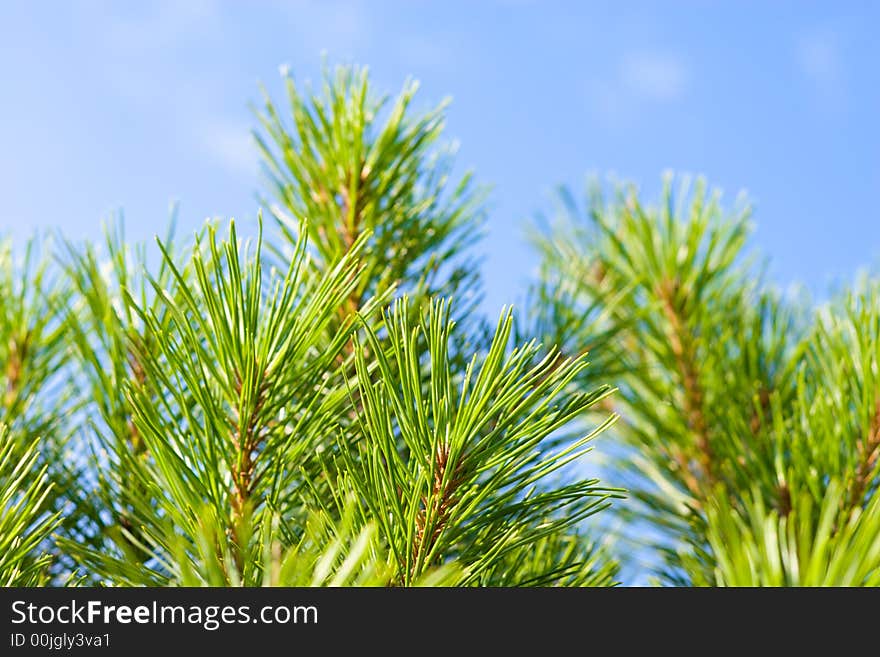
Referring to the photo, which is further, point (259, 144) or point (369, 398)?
point (259, 144)

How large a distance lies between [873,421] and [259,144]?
541mm

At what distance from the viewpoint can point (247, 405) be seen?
17.3 inches

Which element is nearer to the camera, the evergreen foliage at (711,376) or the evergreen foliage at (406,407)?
the evergreen foliage at (406,407)

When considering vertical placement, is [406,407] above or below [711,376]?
below

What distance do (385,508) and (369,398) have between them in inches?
2.3

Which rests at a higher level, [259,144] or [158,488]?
[259,144]

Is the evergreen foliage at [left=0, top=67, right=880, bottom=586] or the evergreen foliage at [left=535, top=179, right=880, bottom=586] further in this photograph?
the evergreen foliage at [left=535, top=179, right=880, bottom=586]

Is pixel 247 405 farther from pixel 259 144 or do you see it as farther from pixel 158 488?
pixel 259 144

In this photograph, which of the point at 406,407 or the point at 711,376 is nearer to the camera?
the point at 406,407
